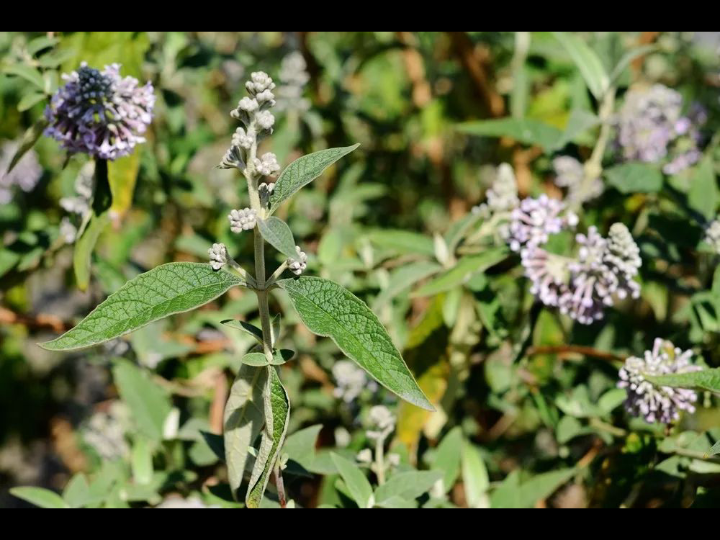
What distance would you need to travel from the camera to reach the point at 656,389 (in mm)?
1109

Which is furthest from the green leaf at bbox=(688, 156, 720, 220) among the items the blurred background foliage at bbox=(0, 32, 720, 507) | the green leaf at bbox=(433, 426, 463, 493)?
the green leaf at bbox=(433, 426, 463, 493)

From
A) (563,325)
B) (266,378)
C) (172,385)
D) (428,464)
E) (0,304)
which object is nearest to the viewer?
(266,378)

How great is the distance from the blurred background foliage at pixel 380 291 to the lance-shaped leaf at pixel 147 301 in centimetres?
36

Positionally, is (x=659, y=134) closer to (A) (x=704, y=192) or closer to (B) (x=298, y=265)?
(A) (x=704, y=192)

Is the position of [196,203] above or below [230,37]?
below

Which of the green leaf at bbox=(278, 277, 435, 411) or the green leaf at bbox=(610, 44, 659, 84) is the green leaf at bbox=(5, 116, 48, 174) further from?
the green leaf at bbox=(610, 44, 659, 84)

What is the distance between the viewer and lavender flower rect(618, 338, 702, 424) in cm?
110

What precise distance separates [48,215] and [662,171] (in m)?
1.70

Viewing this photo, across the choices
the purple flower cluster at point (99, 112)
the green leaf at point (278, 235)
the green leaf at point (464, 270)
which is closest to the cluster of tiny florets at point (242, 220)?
the green leaf at point (278, 235)

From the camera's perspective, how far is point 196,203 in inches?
88.5

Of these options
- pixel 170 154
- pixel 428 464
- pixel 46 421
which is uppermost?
pixel 170 154

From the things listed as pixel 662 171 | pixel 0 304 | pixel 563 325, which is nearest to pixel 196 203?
pixel 0 304

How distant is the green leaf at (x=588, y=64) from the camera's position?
1.46 m

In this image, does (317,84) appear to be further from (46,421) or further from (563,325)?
(46,421)
